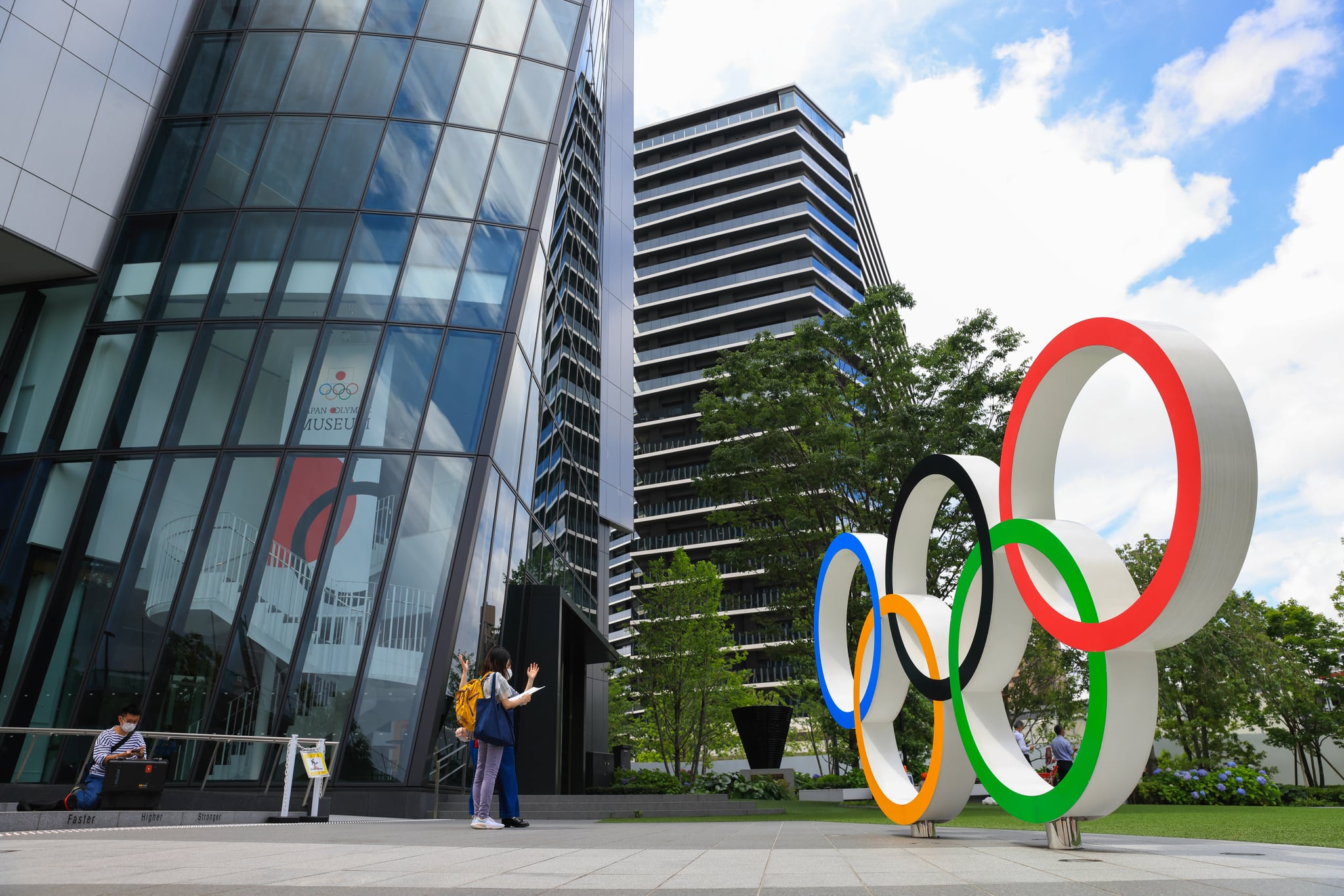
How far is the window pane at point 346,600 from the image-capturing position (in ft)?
42.4

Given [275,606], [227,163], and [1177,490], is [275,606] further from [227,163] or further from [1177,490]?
[1177,490]

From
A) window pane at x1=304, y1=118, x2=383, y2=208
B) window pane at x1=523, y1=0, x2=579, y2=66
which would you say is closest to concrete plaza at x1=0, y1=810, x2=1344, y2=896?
window pane at x1=304, y1=118, x2=383, y2=208

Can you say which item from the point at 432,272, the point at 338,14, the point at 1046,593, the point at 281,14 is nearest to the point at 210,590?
the point at 432,272

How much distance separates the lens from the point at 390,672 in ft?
43.6

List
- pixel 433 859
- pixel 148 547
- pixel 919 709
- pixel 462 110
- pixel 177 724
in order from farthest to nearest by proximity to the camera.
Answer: pixel 919 709, pixel 462 110, pixel 148 547, pixel 177 724, pixel 433 859

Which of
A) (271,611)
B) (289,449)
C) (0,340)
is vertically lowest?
(271,611)

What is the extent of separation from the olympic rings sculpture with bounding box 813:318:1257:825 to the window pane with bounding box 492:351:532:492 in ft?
25.8

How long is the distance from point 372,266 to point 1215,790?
2165 cm

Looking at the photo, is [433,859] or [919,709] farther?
[919,709]

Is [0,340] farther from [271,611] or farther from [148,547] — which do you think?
[271,611]

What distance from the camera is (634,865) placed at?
5.29 meters

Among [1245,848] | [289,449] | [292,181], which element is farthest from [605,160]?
[1245,848]

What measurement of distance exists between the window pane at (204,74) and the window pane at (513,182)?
19.9 feet

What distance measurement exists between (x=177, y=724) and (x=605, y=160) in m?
18.5
